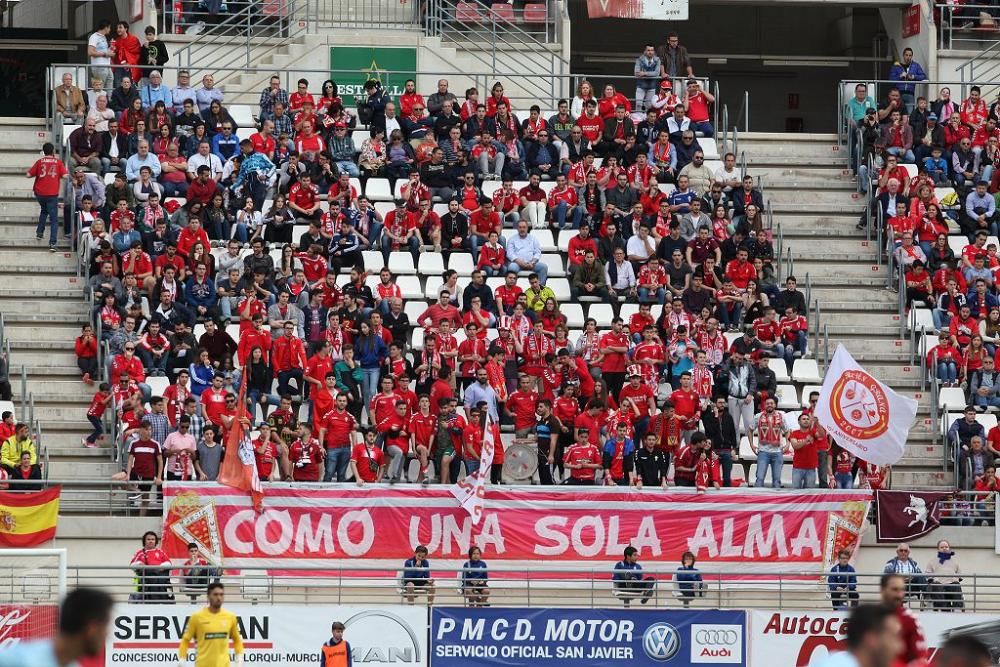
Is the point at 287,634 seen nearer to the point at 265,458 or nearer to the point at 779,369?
the point at 265,458

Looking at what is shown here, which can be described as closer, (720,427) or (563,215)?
(720,427)

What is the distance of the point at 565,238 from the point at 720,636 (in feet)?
30.4

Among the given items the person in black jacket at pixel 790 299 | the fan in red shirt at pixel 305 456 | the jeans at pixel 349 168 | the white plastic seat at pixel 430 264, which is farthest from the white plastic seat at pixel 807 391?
the jeans at pixel 349 168

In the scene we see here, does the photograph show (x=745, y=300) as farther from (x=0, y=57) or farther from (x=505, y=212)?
(x=0, y=57)

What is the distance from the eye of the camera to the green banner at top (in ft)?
113

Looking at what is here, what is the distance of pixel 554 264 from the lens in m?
30.1

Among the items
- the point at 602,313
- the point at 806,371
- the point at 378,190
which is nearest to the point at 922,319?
the point at 806,371

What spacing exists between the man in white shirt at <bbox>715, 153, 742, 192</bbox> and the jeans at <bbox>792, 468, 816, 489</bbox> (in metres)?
6.56

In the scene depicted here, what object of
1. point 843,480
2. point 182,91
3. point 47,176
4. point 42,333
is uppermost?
point 182,91

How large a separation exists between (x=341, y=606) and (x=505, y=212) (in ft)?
32.5

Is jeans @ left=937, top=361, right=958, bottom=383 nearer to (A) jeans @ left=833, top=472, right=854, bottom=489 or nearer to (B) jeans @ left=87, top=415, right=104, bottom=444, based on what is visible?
(A) jeans @ left=833, top=472, right=854, bottom=489

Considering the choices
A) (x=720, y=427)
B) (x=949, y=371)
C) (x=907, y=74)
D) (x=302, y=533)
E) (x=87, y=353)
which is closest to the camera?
(x=302, y=533)

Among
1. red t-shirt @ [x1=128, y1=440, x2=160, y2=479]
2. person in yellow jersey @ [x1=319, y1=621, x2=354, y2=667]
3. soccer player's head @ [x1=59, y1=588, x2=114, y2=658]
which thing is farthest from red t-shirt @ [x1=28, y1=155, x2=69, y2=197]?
soccer player's head @ [x1=59, y1=588, x2=114, y2=658]

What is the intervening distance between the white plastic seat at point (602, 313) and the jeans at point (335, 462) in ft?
16.7
